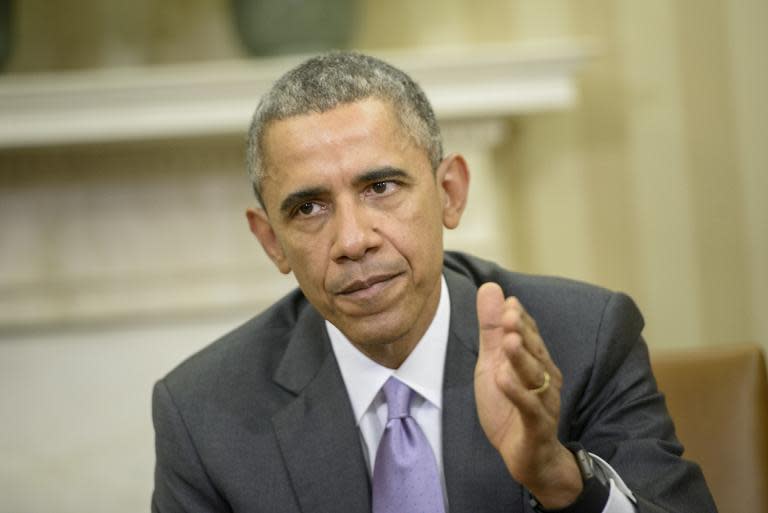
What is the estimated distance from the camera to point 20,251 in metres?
2.74

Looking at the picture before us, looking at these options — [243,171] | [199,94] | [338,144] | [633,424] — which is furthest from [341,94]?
[243,171]

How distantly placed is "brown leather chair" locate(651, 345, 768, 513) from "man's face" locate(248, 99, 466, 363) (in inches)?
17.4

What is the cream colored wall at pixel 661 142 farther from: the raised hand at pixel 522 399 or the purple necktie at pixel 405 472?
the raised hand at pixel 522 399

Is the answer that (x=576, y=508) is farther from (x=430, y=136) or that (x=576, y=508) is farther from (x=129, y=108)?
(x=129, y=108)

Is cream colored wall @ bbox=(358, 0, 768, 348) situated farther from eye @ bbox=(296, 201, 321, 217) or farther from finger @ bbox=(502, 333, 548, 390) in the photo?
finger @ bbox=(502, 333, 548, 390)

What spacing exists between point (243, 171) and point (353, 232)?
1316 millimetres

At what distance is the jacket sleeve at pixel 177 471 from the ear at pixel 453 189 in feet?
1.72

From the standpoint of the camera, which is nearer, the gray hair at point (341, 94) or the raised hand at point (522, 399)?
the raised hand at point (522, 399)

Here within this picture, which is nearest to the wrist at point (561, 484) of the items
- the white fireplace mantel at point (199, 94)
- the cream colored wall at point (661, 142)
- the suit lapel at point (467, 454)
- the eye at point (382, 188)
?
the suit lapel at point (467, 454)

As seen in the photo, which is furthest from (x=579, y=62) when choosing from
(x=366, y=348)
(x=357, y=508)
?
(x=357, y=508)

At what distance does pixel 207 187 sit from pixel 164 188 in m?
0.11

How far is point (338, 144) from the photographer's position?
5.01 ft

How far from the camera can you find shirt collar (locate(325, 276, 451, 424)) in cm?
163

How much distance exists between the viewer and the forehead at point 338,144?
1.53 m
